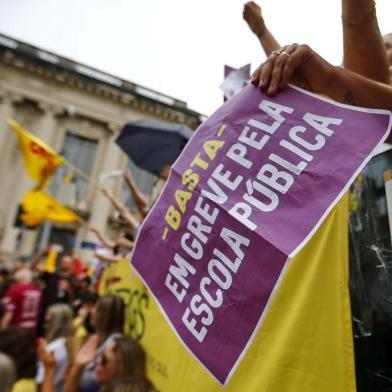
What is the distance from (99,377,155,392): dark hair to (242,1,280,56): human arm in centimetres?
167

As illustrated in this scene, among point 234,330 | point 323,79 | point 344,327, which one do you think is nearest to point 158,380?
point 234,330

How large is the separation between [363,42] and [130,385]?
5.93 ft

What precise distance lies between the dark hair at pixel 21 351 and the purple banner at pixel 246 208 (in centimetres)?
168

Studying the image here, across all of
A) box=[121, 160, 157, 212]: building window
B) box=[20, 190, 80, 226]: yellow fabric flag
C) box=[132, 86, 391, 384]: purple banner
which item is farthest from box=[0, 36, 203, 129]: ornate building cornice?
box=[132, 86, 391, 384]: purple banner

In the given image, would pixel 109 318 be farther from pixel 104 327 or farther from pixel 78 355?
pixel 78 355

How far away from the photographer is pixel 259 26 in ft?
4.57

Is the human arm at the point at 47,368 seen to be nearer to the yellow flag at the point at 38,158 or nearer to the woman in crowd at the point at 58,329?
the woman in crowd at the point at 58,329

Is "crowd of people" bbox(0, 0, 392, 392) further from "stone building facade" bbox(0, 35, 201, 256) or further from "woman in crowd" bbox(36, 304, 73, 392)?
"stone building facade" bbox(0, 35, 201, 256)

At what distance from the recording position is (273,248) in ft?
2.78

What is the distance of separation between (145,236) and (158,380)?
1033 mm

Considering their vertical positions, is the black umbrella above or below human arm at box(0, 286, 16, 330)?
above

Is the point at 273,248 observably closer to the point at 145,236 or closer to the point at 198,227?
the point at 198,227

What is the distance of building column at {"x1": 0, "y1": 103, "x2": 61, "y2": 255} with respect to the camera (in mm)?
16486

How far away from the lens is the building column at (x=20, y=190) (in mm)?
16486
